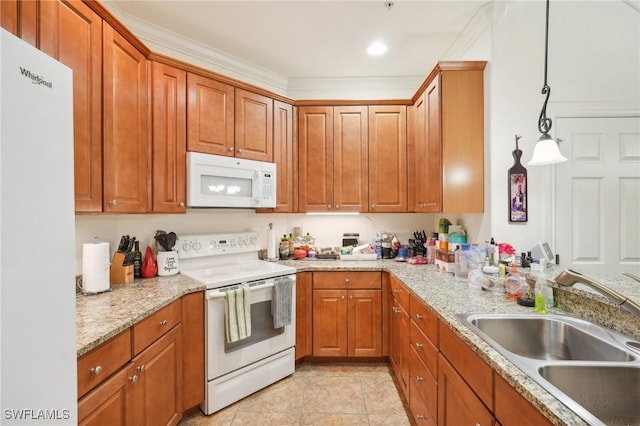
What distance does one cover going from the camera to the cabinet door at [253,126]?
8.03 ft

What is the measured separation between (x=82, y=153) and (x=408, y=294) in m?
2.07

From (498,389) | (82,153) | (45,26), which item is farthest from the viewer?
(82,153)

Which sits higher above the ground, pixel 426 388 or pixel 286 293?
pixel 286 293

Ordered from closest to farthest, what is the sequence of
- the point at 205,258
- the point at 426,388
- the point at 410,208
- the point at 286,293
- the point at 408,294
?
the point at 426,388, the point at 408,294, the point at 286,293, the point at 205,258, the point at 410,208

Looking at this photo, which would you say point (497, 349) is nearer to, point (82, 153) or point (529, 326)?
point (529, 326)

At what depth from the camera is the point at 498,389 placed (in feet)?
2.97

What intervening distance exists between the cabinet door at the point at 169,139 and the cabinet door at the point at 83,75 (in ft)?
1.52

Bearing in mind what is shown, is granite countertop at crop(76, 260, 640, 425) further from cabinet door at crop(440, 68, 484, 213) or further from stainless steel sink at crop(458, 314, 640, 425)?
cabinet door at crop(440, 68, 484, 213)

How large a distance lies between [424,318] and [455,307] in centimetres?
24

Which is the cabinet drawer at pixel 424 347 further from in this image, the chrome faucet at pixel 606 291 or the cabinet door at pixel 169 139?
the cabinet door at pixel 169 139

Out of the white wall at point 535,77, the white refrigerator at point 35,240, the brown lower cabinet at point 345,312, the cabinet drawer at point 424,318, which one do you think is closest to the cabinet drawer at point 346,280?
the brown lower cabinet at point 345,312

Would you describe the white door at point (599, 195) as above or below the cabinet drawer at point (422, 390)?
above

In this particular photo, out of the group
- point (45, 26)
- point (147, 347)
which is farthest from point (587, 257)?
point (45, 26)

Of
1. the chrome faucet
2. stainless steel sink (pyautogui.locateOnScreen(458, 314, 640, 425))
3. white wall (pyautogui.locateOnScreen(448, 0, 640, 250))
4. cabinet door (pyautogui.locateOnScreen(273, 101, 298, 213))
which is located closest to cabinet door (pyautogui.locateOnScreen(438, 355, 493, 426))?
stainless steel sink (pyautogui.locateOnScreen(458, 314, 640, 425))
